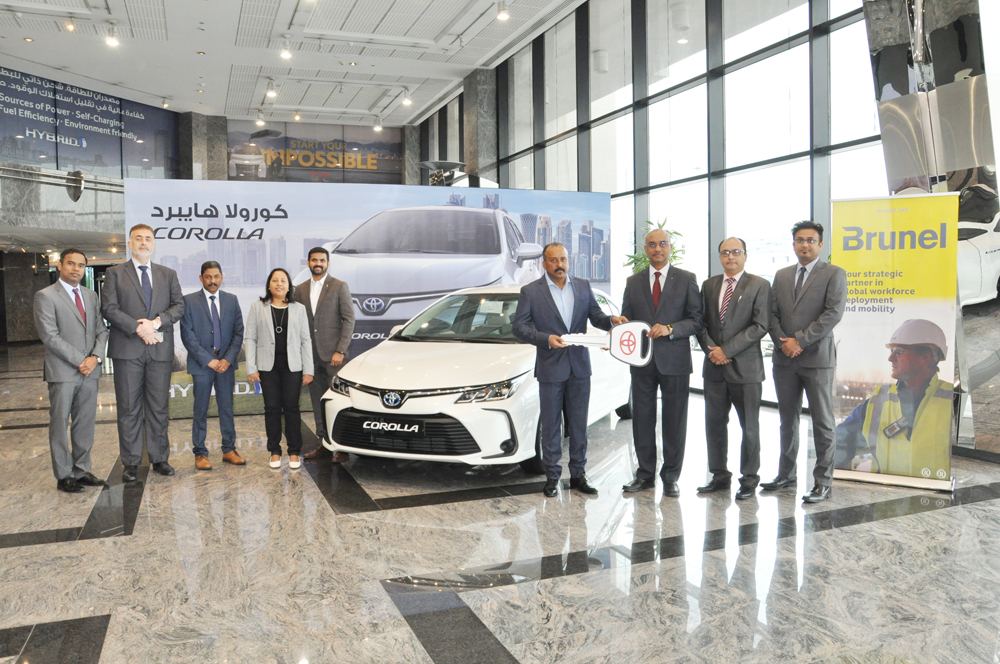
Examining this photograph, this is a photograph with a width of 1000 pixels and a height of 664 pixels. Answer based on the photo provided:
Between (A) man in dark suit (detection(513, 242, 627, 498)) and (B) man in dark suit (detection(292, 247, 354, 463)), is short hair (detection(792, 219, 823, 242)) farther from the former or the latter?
(B) man in dark suit (detection(292, 247, 354, 463))

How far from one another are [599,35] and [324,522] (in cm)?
844

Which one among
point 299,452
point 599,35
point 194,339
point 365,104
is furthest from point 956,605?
point 365,104

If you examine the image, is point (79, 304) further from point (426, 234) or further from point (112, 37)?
point (112, 37)

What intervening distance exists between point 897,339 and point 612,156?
614cm

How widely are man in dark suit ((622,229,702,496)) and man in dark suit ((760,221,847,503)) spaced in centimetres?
52

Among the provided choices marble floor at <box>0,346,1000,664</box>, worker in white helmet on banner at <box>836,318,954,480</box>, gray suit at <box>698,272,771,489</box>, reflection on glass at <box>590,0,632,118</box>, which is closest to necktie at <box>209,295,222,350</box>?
marble floor at <box>0,346,1000,664</box>

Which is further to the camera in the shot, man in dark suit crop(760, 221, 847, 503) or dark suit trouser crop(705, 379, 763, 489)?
dark suit trouser crop(705, 379, 763, 489)

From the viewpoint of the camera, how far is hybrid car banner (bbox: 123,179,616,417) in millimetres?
6715

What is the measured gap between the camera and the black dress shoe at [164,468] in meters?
4.66

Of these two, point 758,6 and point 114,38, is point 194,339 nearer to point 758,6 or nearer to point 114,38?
point 758,6

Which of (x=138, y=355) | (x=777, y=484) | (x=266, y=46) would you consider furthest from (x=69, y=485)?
(x=266, y=46)

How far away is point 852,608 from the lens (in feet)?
8.67

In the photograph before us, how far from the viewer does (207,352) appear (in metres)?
4.78

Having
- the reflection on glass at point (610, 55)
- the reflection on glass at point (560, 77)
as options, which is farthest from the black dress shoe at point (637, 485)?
the reflection on glass at point (560, 77)
